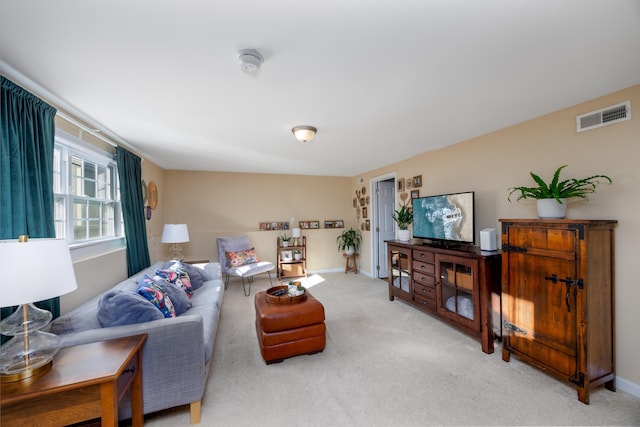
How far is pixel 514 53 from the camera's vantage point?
1.47 m

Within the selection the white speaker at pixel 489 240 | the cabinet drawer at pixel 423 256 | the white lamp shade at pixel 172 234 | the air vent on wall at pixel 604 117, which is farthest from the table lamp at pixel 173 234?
the air vent on wall at pixel 604 117

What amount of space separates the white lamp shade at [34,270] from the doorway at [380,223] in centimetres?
461

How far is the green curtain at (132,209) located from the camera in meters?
2.97

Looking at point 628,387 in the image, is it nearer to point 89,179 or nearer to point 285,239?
point 285,239

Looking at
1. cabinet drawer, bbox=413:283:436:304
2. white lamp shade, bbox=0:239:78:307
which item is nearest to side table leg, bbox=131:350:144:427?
white lamp shade, bbox=0:239:78:307

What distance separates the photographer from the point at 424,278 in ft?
10.5

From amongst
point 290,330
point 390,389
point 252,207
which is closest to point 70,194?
point 290,330

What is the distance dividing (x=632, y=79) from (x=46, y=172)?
161 inches

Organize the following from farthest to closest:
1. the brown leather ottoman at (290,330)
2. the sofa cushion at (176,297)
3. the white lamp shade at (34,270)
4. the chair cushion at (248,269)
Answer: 1. the chair cushion at (248,269)
2. the sofa cushion at (176,297)
3. the brown leather ottoman at (290,330)
4. the white lamp shade at (34,270)

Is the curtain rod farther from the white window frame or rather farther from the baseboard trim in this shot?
the baseboard trim

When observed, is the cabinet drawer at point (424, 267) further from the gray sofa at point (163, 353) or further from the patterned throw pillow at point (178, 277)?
the patterned throw pillow at point (178, 277)

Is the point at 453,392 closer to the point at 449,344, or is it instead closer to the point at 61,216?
the point at 449,344

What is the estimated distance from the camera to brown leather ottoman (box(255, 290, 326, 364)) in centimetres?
228

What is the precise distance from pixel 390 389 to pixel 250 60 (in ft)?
7.87
